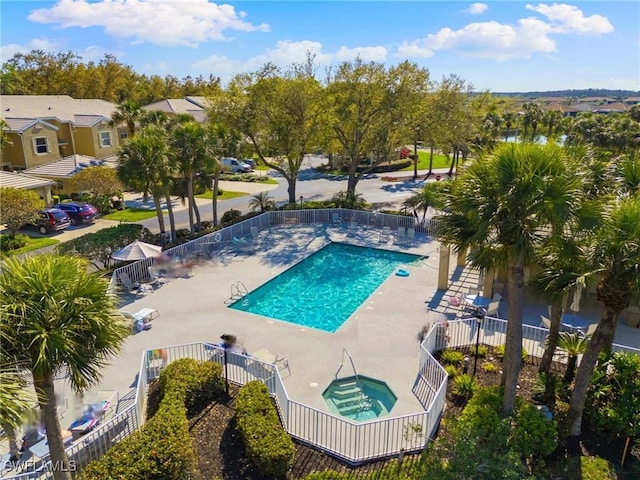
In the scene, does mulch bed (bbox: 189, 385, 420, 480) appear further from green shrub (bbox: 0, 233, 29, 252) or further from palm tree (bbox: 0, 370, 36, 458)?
green shrub (bbox: 0, 233, 29, 252)

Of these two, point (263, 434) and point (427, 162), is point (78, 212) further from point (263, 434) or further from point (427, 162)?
point (427, 162)

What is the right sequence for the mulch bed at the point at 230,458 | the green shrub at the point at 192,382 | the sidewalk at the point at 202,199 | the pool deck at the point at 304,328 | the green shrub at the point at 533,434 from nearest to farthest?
1. the green shrub at the point at 533,434
2. the mulch bed at the point at 230,458
3. the green shrub at the point at 192,382
4. the pool deck at the point at 304,328
5. the sidewalk at the point at 202,199

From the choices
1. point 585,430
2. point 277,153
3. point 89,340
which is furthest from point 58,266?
point 277,153

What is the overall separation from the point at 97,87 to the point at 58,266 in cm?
6220

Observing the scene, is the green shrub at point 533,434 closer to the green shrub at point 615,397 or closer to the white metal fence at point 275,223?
the green shrub at point 615,397

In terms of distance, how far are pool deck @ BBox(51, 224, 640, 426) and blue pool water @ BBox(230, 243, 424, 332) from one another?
0.61 m

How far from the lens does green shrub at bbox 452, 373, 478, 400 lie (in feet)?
36.3

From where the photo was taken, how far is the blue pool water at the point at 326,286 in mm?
16609

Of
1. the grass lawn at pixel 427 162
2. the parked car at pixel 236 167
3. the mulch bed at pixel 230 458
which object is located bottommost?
the mulch bed at pixel 230 458

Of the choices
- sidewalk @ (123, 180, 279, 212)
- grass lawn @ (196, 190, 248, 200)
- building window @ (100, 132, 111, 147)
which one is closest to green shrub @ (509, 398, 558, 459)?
sidewalk @ (123, 180, 279, 212)

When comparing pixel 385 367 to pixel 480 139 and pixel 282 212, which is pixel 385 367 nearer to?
pixel 282 212

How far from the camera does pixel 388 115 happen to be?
27.6m

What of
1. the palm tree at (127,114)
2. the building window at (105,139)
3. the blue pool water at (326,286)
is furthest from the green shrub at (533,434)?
the building window at (105,139)

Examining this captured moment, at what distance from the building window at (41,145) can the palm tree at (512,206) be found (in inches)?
1479
